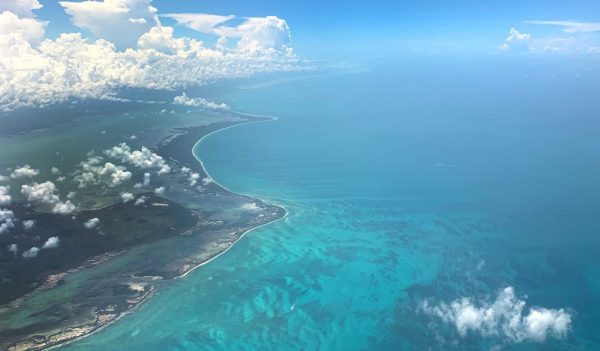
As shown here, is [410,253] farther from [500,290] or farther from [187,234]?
[187,234]

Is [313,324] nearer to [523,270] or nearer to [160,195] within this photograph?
[523,270]

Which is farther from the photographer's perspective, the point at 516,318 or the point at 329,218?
the point at 329,218

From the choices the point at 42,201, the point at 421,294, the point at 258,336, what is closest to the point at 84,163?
the point at 42,201

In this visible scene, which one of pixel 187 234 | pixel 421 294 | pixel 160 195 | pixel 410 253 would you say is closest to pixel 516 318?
pixel 421 294

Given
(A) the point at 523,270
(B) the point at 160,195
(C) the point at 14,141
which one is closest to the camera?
(A) the point at 523,270

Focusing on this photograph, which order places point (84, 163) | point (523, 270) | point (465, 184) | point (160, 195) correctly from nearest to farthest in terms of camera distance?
point (523, 270)
point (160, 195)
point (465, 184)
point (84, 163)

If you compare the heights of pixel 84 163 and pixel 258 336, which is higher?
pixel 84 163
